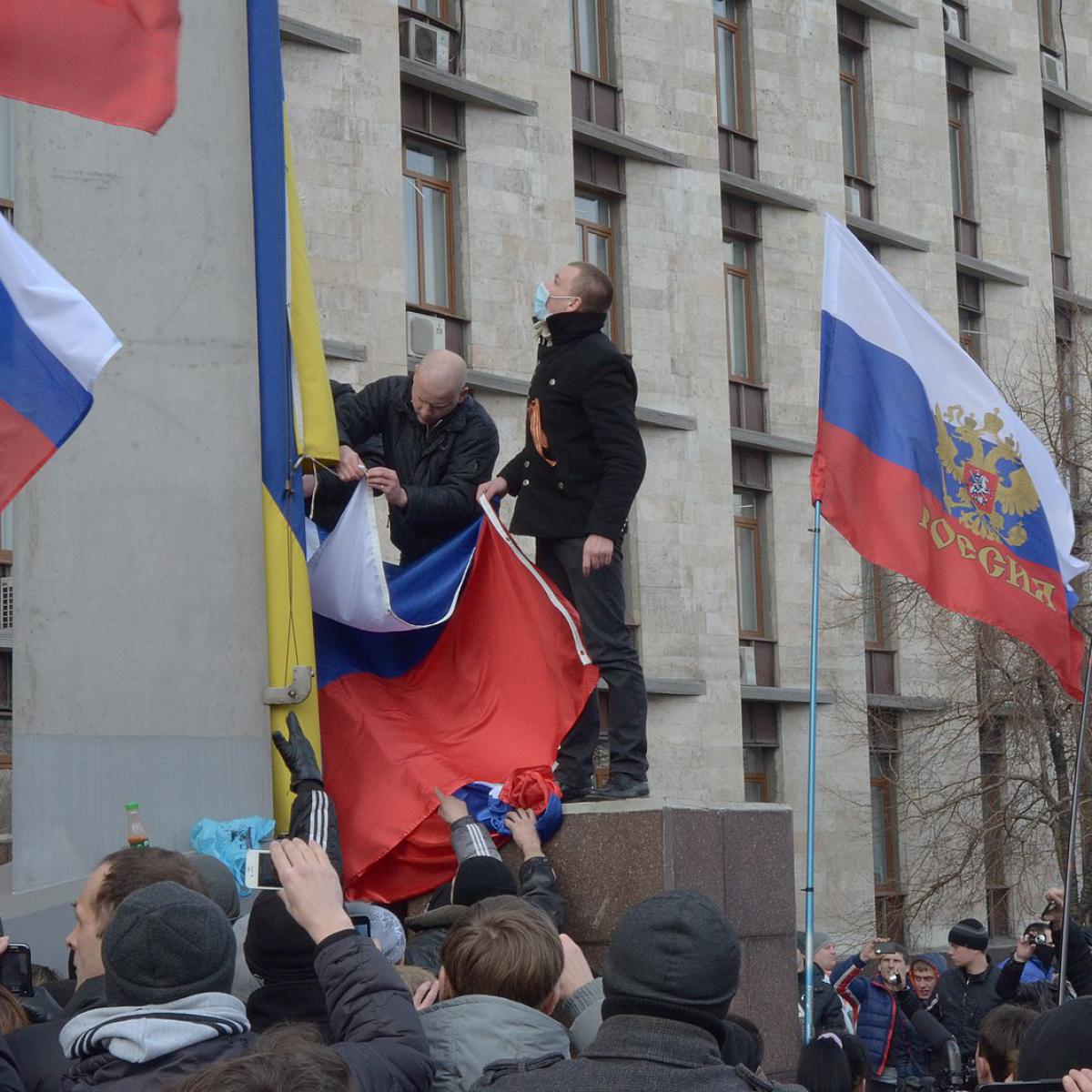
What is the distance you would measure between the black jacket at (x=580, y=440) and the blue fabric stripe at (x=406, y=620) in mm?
418

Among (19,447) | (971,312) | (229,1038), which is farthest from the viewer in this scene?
(971,312)

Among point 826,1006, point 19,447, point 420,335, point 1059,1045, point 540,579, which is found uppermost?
point 420,335

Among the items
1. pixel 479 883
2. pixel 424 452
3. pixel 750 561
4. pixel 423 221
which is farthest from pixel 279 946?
pixel 750 561

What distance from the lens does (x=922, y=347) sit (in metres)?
8.91

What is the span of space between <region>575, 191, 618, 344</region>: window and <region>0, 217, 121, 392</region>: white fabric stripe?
17.2 m

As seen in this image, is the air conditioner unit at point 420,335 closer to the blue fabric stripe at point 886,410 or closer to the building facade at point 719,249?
the building facade at point 719,249

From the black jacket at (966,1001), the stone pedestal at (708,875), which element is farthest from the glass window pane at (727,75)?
the stone pedestal at (708,875)

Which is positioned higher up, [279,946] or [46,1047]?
[279,946]

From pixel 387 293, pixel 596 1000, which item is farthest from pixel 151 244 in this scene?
pixel 387 293

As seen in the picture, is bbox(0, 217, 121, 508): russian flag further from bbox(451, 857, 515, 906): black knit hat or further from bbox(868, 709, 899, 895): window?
bbox(868, 709, 899, 895): window

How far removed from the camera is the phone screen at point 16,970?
15.2 feet

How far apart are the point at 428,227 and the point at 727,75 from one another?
5.71 meters

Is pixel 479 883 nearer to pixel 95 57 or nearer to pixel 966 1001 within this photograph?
pixel 95 57

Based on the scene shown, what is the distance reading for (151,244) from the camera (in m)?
7.21
